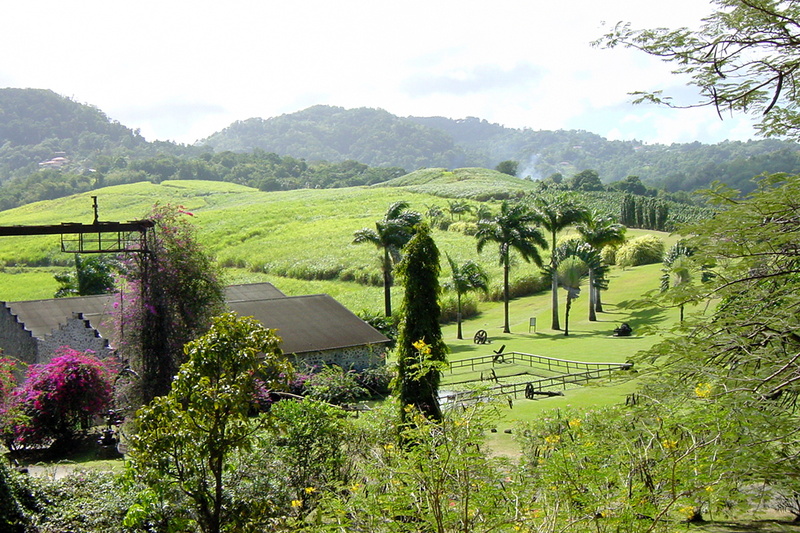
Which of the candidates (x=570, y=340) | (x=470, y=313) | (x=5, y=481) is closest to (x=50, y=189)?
(x=470, y=313)

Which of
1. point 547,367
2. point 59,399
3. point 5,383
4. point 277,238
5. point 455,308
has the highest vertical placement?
point 277,238

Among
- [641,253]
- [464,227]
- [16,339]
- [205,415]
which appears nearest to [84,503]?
[205,415]

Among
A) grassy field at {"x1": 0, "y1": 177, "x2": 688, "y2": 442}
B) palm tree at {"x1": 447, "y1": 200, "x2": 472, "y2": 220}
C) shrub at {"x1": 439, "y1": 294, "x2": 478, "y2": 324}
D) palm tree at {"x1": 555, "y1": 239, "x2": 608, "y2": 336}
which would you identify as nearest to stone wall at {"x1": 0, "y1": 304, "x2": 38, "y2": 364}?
grassy field at {"x1": 0, "y1": 177, "x2": 688, "y2": 442}

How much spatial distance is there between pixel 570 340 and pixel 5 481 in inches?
1115

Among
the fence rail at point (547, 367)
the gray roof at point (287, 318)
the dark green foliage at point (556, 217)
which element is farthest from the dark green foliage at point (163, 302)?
the dark green foliage at point (556, 217)

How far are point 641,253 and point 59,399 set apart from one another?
140ft

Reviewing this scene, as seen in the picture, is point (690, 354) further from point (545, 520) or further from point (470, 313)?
point (470, 313)

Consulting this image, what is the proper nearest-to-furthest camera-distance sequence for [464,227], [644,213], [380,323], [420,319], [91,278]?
1. [420,319]
2. [380,323]
3. [91,278]
4. [644,213]
5. [464,227]

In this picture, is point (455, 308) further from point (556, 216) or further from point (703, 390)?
point (703, 390)

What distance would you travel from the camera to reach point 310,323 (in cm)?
2716

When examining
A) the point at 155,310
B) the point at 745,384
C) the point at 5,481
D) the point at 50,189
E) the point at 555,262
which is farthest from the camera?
the point at 50,189

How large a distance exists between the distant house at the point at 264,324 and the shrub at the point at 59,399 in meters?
3.80

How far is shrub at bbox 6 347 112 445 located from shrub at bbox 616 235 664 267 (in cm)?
4074

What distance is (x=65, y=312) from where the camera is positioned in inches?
1144
